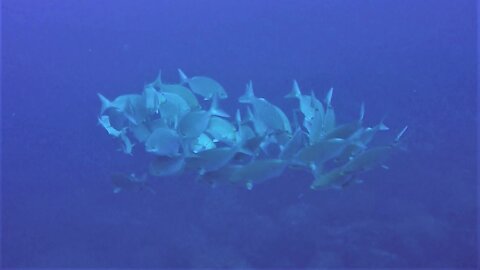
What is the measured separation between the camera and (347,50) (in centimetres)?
1012

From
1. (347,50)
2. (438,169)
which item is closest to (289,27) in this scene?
(347,50)

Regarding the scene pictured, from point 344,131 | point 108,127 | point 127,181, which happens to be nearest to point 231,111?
point 108,127

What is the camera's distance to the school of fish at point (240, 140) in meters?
3.47

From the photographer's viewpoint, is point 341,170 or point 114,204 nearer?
point 341,170

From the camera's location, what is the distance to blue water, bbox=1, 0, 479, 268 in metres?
5.34

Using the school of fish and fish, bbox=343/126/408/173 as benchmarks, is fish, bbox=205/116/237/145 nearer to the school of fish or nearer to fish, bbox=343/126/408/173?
the school of fish

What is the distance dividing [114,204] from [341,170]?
11.2ft

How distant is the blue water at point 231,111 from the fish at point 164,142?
2.00 metres

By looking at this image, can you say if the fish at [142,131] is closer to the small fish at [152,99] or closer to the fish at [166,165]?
the small fish at [152,99]

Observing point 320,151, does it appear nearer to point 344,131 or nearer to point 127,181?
point 344,131

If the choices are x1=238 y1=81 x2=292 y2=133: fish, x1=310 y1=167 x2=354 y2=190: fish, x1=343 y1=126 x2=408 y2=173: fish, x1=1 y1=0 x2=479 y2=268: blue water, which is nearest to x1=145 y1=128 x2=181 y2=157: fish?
x1=238 y1=81 x2=292 y2=133: fish

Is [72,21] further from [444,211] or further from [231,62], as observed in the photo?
[444,211]

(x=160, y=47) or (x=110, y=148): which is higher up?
(x=160, y=47)

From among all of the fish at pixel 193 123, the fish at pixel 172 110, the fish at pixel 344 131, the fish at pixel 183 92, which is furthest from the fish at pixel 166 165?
the fish at pixel 344 131
